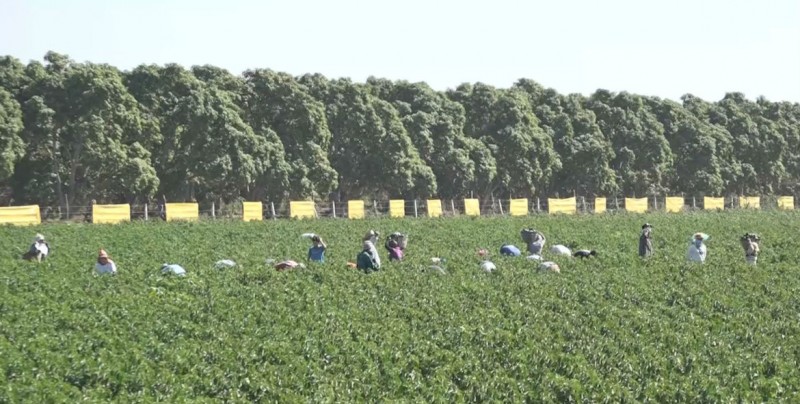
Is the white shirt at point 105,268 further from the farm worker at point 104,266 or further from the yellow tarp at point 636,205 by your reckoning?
the yellow tarp at point 636,205

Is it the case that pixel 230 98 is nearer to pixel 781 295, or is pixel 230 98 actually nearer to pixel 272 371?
pixel 781 295

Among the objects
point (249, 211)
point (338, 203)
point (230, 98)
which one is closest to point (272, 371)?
point (249, 211)

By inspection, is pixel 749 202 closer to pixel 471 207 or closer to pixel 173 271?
pixel 471 207

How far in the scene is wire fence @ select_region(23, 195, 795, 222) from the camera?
54.0 meters

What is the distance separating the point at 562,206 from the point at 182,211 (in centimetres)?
2675

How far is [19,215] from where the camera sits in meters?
47.2

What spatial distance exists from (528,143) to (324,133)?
16.5 meters

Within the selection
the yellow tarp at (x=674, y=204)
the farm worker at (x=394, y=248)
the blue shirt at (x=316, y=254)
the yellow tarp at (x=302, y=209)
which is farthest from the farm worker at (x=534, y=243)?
the yellow tarp at (x=674, y=204)

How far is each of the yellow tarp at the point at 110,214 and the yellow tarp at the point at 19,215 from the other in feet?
8.29

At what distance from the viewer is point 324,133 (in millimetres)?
63250

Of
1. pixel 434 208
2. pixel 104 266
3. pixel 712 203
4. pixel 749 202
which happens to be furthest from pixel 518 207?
pixel 104 266

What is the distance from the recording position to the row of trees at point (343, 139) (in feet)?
176

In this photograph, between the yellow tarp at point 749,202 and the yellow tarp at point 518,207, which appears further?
the yellow tarp at point 749,202

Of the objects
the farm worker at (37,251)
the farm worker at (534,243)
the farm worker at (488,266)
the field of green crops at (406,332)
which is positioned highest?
the farm worker at (37,251)
